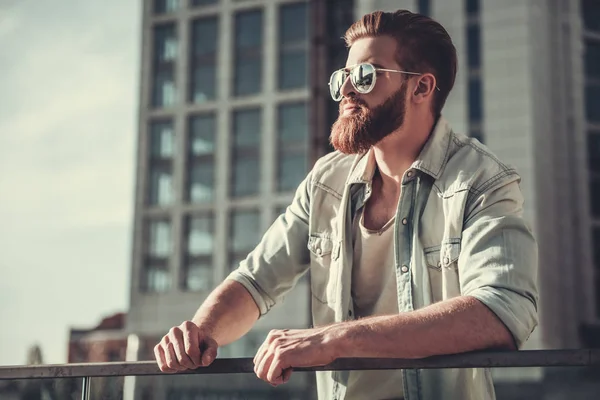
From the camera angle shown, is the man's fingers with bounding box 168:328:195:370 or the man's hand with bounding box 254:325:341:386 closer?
the man's hand with bounding box 254:325:341:386

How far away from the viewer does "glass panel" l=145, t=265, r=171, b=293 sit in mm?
48125

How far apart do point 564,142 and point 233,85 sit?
16.8 metres

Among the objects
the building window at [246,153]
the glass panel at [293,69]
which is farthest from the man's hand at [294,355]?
the glass panel at [293,69]

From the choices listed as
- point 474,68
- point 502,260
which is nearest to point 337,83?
point 502,260

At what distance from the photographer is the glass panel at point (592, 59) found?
48906 millimetres

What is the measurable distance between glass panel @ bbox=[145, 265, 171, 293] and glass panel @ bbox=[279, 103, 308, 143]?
8.88 meters

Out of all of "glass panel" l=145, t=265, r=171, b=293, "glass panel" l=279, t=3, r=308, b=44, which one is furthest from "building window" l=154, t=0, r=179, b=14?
"glass panel" l=145, t=265, r=171, b=293

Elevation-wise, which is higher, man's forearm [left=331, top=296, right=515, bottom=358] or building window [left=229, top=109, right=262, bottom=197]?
building window [left=229, top=109, right=262, bottom=197]

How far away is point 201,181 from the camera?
48656 millimetres

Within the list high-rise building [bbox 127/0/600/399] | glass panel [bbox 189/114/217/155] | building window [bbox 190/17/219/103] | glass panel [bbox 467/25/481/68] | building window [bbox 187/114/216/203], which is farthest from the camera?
building window [bbox 190/17/219/103]

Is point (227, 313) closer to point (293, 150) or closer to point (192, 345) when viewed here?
point (192, 345)

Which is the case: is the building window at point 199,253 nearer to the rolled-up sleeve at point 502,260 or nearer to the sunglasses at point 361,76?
the sunglasses at point 361,76

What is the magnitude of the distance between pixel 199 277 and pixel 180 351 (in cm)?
4504

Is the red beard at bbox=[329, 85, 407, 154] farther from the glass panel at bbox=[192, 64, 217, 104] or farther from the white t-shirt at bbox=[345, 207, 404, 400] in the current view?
the glass panel at bbox=[192, 64, 217, 104]
